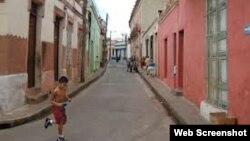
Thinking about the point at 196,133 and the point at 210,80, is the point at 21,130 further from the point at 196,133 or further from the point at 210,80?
the point at 196,133

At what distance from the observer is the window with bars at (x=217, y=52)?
34.5ft

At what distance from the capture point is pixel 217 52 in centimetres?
1110

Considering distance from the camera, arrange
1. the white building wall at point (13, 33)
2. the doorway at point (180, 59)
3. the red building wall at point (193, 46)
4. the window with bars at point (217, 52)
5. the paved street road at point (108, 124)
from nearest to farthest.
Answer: the paved street road at point (108, 124), the window with bars at point (217, 52), the white building wall at point (13, 33), the red building wall at point (193, 46), the doorway at point (180, 59)

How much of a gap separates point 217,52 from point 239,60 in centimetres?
190

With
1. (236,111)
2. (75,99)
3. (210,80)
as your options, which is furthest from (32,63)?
(236,111)

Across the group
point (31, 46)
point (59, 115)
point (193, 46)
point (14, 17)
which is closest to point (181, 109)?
point (193, 46)

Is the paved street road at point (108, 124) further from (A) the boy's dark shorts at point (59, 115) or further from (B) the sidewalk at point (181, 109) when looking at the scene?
(A) the boy's dark shorts at point (59, 115)

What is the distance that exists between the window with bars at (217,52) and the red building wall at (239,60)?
1.93 feet

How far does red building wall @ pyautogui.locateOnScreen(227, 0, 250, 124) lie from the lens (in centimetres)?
880

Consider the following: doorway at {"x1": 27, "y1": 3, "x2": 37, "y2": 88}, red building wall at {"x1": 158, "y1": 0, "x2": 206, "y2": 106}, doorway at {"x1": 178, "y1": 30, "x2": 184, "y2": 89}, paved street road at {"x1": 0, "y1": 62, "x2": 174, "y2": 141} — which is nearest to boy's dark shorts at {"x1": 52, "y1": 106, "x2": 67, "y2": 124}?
paved street road at {"x1": 0, "y1": 62, "x2": 174, "y2": 141}

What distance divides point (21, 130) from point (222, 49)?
4893 mm

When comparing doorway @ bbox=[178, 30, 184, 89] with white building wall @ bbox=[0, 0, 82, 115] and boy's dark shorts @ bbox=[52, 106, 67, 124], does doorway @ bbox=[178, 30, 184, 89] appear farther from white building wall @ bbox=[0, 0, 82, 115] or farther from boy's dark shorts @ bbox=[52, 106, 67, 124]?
boy's dark shorts @ bbox=[52, 106, 67, 124]

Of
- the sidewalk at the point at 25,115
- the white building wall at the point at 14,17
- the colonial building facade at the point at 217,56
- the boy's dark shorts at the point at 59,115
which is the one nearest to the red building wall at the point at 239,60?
the colonial building facade at the point at 217,56

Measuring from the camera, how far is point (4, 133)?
1050 cm
